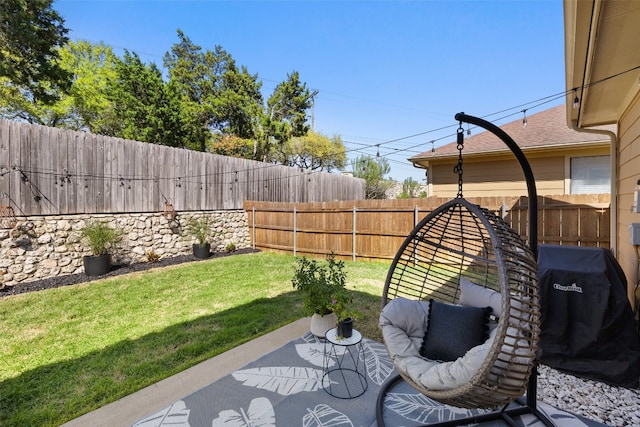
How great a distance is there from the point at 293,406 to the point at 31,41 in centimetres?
998

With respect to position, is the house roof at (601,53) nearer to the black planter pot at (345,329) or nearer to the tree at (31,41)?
the black planter pot at (345,329)

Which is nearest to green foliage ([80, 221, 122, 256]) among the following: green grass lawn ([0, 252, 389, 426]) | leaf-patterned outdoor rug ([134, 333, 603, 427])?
green grass lawn ([0, 252, 389, 426])

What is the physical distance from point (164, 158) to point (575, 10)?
7.74 metres

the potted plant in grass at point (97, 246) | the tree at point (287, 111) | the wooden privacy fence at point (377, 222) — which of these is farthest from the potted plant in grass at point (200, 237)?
the tree at point (287, 111)

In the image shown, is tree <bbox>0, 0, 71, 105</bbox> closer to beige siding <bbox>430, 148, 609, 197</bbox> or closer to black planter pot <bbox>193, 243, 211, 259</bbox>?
black planter pot <bbox>193, 243, 211, 259</bbox>

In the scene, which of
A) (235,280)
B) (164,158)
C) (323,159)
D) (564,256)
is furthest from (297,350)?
(323,159)

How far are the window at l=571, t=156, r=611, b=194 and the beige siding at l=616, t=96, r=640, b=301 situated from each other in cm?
253

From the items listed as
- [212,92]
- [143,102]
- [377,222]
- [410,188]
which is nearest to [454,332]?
[377,222]

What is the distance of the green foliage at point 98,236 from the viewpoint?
585cm

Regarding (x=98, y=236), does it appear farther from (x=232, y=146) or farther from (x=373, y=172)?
(x=373, y=172)

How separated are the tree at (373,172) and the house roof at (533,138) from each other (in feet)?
41.9

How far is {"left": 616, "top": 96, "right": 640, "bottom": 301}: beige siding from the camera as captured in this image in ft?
9.83

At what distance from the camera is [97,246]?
5867 mm

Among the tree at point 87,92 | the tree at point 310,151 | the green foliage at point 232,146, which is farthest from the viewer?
the tree at point 310,151
